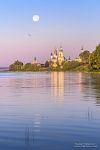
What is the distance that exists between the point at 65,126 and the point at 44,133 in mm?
2582

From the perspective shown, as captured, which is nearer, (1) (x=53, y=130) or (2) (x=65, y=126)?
(1) (x=53, y=130)

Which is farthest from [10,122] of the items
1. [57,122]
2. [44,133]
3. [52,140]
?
[52,140]

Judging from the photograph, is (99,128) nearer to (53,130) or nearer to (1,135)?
(53,130)

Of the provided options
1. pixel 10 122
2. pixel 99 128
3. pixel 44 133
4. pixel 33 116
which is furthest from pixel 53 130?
pixel 33 116

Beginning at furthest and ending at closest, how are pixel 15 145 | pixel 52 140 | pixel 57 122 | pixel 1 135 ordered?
pixel 57 122 → pixel 1 135 → pixel 52 140 → pixel 15 145

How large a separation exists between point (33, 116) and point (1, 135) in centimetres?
780

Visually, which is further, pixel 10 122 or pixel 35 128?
pixel 10 122

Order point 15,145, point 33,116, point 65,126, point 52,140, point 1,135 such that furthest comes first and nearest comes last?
point 33,116 < point 65,126 < point 1,135 < point 52,140 < point 15,145

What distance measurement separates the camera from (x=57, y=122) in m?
25.1

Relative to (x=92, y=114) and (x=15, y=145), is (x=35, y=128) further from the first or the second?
(x=92, y=114)

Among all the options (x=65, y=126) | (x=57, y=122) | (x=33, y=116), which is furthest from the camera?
(x=33, y=116)

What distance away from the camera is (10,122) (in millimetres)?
25172

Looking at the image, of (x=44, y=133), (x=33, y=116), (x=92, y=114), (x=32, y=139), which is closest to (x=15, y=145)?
(x=32, y=139)

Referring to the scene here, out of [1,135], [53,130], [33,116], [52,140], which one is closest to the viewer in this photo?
[52,140]
